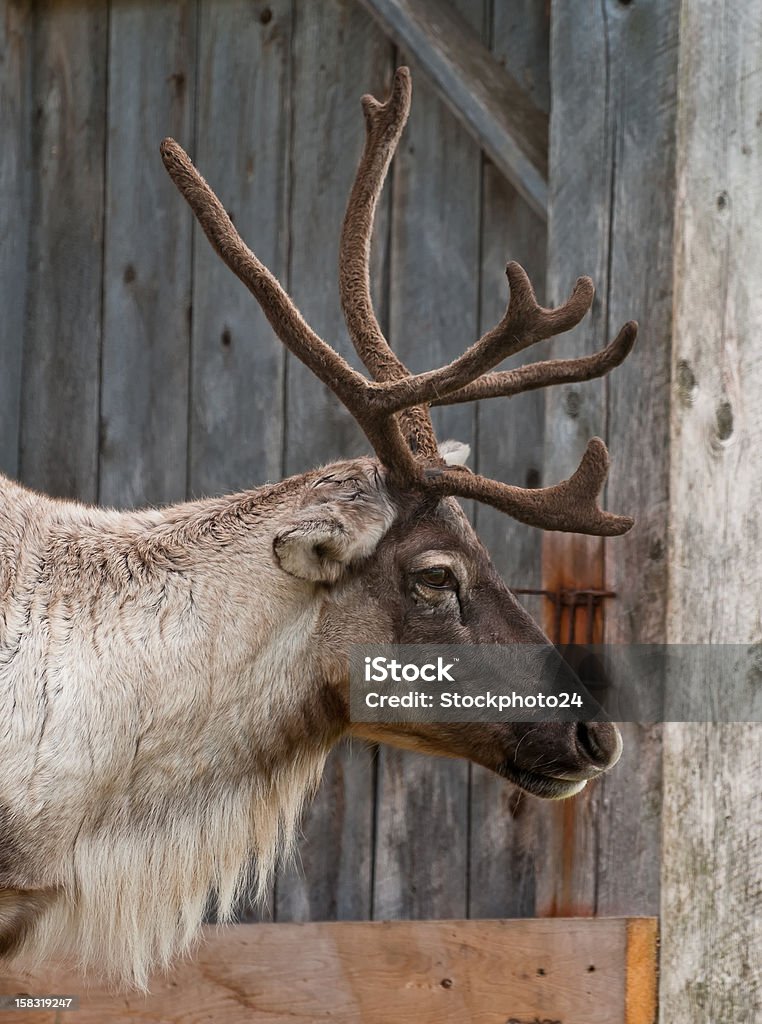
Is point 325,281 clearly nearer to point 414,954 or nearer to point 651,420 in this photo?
point 651,420

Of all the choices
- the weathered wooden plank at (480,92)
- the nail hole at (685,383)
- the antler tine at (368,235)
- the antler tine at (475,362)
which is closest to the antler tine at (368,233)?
the antler tine at (368,235)

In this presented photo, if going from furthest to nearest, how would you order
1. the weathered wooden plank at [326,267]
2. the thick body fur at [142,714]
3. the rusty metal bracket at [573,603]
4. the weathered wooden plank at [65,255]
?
the weathered wooden plank at [65,255] → the weathered wooden plank at [326,267] → the rusty metal bracket at [573,603] → the thick body fur at [142,714]

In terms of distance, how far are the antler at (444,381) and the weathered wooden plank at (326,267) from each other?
43.3 inches

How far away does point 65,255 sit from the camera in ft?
15.9

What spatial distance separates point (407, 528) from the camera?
3191mm

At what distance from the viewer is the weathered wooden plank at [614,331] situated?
3746mm

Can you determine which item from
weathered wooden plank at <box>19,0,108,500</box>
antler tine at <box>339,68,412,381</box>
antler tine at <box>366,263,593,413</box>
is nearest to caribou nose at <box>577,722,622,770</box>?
antler tine at <box>366,263,593,413</box>

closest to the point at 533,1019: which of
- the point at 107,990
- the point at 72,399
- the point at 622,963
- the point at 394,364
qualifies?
the point at 622,963

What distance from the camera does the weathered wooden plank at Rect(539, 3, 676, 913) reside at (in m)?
3.75

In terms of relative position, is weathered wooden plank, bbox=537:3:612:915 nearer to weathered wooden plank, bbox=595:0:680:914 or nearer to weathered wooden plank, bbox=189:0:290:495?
weathered wooden plank, bbox=595:0:680:914

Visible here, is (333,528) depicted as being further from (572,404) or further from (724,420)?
(724,420)

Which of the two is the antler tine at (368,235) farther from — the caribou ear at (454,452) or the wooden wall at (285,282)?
the wooden wall at (285,282)

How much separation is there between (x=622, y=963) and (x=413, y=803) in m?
0.78

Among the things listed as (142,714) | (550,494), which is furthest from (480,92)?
(142,714)
